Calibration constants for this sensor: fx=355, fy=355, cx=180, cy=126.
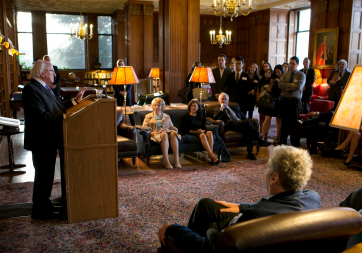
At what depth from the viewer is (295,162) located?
197 cm

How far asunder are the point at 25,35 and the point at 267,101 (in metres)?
12.5

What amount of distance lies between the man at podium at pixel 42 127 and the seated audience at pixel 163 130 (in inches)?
86.4

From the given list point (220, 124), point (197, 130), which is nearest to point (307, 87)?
point (220, 124)

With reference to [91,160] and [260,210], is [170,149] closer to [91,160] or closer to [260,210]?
[91,160]

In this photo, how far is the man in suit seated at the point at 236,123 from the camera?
20.2ft

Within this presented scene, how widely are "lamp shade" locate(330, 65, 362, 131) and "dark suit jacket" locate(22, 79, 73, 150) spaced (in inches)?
93.7

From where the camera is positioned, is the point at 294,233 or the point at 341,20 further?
the point at 341,20

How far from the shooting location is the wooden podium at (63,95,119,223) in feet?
10.9

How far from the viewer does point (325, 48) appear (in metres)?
12.0

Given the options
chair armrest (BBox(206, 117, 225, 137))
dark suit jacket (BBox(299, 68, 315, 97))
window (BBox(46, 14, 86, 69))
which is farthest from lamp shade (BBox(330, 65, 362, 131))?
window (BBox(46, 14, 86, 69))

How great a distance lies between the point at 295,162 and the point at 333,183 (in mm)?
3223

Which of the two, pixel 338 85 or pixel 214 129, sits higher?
pixel 338 85

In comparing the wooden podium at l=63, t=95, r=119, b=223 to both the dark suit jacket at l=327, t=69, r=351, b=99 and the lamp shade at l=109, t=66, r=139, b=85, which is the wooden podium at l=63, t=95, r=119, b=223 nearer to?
the lamp shade at l=109, t=66, r=139, b=85

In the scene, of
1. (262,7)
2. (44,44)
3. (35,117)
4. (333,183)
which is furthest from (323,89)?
(44,44)
